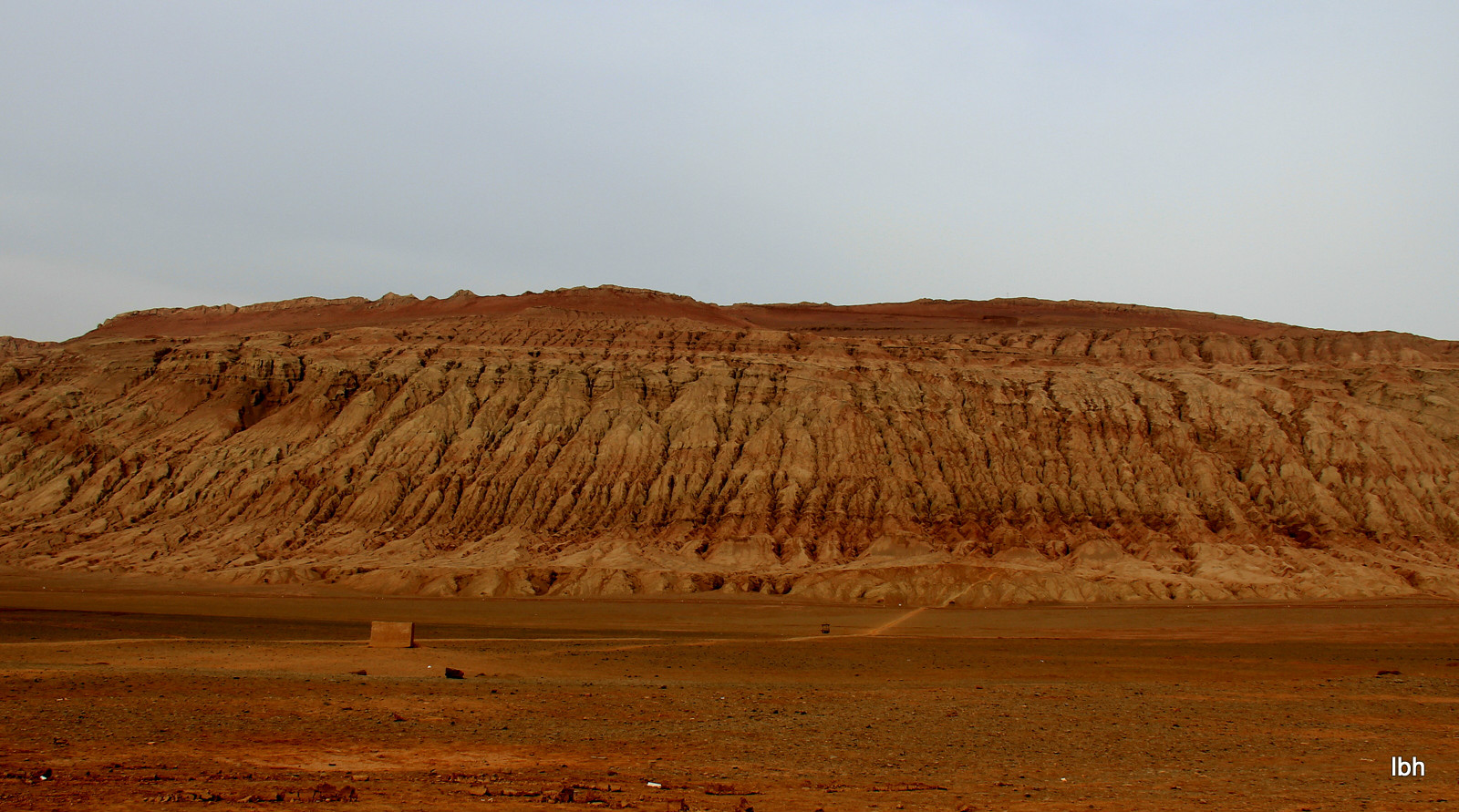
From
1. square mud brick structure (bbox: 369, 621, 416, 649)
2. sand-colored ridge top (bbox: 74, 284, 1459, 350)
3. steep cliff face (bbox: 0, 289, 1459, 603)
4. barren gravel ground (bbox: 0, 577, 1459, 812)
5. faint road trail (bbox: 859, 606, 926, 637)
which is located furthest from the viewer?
sand-colored ridge top (bbox: 74, 284, 1459, 350)

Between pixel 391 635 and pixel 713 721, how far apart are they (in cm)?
1352

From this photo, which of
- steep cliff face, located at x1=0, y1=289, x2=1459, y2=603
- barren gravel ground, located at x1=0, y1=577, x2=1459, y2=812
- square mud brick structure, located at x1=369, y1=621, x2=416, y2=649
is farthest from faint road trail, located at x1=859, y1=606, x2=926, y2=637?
square mud brick structure, located at x1=369, y1=621, x2=416, y2=649

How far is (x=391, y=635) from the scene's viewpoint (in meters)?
27.9

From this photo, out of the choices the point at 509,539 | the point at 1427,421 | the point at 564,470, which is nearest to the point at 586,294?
the point at 564,470

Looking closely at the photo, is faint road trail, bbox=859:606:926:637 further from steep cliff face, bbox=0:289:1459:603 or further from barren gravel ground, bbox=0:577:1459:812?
steep cliff face, bbox=0:289:1459:603

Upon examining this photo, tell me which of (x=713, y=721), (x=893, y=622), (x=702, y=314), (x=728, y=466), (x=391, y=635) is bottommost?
(x=893, y=622)

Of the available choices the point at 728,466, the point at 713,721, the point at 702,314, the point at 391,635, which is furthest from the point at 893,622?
the point at 702,314

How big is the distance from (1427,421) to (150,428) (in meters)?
89.0

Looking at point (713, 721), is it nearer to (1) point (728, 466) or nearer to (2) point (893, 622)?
(2) point (893, 622)

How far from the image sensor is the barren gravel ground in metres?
12.2

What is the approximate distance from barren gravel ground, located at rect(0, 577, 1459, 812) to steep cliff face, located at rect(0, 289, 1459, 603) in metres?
21.5

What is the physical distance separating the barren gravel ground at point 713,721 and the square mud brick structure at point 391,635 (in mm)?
775

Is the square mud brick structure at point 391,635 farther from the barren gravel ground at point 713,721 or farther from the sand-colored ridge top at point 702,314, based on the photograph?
the sand-colored ridge top at point 702,314

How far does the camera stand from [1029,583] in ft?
171
